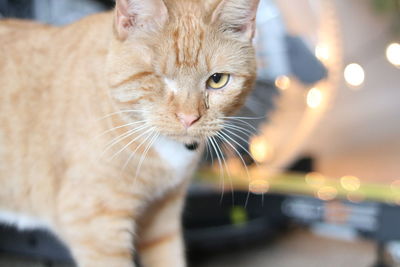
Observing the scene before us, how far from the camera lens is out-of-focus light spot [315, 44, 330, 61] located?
48.6 inches

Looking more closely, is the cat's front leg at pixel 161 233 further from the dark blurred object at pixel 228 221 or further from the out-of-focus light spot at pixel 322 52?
the out-of-focus light spot at pixel 322 52

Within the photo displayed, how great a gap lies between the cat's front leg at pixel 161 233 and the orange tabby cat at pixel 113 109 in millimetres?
28

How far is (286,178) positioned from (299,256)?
1.01 feet

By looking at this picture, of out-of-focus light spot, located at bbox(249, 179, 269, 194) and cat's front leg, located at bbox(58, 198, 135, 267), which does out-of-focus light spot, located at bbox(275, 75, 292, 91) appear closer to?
out-of-focus light spot, located at bbox(249, 179, 269, 194)

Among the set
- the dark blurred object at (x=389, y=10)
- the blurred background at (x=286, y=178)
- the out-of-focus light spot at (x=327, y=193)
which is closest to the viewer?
the blurred background at (x=286, y=178)

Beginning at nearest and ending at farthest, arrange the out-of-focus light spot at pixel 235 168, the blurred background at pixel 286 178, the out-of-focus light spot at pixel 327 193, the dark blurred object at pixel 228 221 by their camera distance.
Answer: the blurred background at pixel 286 178, the dark blurred object at pixel 228 221, the out-of-focus light spot at pixel 327 193, the out-of-focus light spot at pixel 235 168

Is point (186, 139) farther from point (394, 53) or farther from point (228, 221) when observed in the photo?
point (394, 53)

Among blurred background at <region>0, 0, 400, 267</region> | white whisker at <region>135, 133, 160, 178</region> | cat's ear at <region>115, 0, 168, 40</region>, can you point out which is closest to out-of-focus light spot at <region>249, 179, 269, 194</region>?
blurred background at <region>0, 0, 400, 267</region>

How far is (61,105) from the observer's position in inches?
37.7

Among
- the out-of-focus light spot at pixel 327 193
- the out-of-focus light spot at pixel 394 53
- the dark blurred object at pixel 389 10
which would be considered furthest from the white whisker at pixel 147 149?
the dark blurred object at pixel 389 10

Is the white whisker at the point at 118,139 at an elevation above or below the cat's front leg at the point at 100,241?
above

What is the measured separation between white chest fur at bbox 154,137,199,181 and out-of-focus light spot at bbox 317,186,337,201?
24.8 inches

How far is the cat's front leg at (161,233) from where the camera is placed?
1129 millimetres

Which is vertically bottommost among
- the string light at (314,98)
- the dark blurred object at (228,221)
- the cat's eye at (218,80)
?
the dark blurred object at (228,221)
